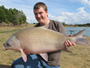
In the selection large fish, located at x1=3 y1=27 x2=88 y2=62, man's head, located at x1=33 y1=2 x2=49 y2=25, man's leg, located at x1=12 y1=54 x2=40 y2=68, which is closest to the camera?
large fish, located at x1=3 y1=27 x2=88 y2=62

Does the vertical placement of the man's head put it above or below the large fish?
above

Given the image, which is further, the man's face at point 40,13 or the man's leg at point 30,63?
the man's leg at point 30,63

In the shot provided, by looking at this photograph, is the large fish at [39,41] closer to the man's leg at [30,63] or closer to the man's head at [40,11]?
the man's head at [40,11]

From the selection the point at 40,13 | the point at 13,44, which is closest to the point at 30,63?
the point at 13,44

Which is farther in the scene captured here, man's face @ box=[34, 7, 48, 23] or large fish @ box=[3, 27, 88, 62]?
man's face @ box=[34, 7, 48, 23]

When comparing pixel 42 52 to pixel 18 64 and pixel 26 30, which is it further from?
pixel 18 64

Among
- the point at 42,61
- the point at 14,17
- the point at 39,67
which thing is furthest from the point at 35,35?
the point at 14,17

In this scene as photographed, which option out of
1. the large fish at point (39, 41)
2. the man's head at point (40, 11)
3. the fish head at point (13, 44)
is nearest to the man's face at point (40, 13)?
the man's head at point (40, 11)

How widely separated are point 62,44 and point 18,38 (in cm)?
97

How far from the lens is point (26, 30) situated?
202 cm

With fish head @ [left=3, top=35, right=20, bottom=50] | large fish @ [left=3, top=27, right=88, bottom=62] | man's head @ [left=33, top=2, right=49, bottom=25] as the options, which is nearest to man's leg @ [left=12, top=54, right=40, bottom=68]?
large fish @ [left=3, top=27, right=88, bottom=62]

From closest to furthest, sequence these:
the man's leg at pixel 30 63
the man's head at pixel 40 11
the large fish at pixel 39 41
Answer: the large fish at pixel 39 41, the man's head at pixel 40 11, the man's leg at pixel 30 63

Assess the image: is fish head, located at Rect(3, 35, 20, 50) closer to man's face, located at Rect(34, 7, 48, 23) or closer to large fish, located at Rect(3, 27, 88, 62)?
large fish, located at Rect(3, 27, 88, 62)

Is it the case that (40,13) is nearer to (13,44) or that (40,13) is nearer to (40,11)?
(40,11)
